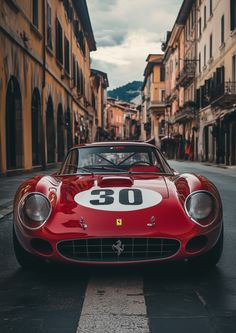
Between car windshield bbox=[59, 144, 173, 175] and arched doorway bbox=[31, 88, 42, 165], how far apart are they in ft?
45.9

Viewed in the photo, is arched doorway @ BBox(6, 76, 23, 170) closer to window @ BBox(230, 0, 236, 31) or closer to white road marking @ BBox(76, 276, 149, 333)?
white road marking @ BBox(76, 276, 149, 333)

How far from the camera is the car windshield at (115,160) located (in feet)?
17.0

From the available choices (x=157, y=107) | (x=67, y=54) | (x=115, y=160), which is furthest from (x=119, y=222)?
(x=157, y=107)

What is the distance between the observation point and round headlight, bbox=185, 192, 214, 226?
3891mm

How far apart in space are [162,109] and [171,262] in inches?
3220

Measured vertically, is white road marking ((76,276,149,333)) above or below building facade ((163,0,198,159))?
below

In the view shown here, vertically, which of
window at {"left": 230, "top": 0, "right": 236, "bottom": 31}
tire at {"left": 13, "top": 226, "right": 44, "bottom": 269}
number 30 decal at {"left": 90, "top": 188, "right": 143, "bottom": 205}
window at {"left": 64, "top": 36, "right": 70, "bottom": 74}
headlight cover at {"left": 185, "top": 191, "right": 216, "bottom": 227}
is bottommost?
tire at {"left": 13, "top": 226, "right": 44, "bottom": 269}

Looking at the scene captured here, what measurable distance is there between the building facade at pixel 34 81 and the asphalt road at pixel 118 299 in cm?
1007

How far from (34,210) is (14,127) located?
13.2 m

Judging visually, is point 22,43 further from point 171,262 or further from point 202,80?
point 202,80

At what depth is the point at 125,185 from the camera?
4340 millimetres

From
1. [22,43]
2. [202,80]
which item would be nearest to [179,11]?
[202,80]

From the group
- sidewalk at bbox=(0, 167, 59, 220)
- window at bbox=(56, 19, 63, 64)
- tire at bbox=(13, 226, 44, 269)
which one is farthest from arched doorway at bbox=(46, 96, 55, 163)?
tire at bbox=(13, 226, 44, 269)

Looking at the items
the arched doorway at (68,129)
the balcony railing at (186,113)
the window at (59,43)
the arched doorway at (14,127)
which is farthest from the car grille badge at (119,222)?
the balcony railing at (186,113)
